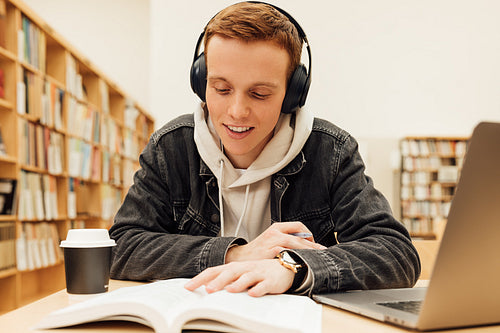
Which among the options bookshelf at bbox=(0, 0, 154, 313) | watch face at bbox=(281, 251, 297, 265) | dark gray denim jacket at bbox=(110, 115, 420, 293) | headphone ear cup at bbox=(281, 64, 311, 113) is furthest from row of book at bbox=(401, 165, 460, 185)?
watch face at bbox=(281, 251, 297, 265)

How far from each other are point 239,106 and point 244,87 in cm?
4

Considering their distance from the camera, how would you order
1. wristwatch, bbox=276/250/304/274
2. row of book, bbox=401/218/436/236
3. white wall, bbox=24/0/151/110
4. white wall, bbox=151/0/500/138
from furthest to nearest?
1. white wall, bbox=24/0/151/110
2. row of book, bbox=401/218/436/236
3. white wall, bbox=151/0/500/138
4. wristwatch, bbox=276/250/304/274

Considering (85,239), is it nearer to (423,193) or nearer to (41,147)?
(41,147)

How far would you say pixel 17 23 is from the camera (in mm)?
3078

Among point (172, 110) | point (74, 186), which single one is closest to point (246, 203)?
point (74, 186)

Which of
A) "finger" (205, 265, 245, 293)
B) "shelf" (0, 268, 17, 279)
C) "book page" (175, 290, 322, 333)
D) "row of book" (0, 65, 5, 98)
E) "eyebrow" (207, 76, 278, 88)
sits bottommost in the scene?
"shelf" (0, 268, 17, 279)

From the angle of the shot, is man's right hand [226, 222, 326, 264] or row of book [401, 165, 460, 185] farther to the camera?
row of book [401, 165, 460, 185]

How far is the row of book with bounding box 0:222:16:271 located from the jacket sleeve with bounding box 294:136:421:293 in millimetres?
2437

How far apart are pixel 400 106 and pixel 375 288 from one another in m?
6.73

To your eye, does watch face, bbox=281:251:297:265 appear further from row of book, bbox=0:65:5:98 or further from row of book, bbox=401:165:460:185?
row of book, bbox=401:165:460:185

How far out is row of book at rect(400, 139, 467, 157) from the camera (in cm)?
703

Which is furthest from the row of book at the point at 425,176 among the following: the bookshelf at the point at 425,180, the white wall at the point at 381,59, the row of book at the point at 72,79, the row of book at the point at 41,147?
the row of book at the point at 41,147

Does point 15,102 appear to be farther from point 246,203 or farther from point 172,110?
point 246,203

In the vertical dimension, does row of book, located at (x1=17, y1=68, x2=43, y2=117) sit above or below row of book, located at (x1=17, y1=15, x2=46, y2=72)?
below
